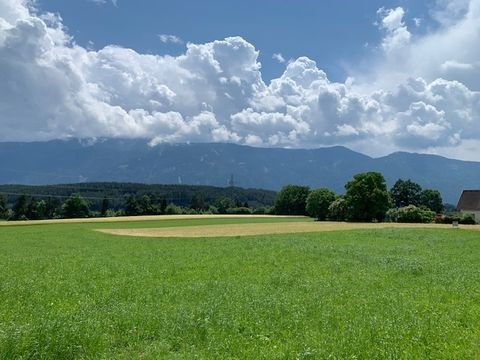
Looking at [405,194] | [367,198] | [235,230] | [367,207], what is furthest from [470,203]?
[235,230]

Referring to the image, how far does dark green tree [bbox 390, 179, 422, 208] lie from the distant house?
950 inches

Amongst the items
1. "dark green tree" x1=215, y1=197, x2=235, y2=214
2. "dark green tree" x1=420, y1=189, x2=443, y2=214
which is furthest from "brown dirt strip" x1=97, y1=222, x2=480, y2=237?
"dark green tree" x1=215, y1=197, x2=235, y2=214

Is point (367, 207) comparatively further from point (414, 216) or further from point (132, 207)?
point (132, 207)

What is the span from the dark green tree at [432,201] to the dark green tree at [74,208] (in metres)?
113

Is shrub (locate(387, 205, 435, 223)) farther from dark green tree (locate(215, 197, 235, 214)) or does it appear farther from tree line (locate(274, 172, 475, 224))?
dark green tree (locate(215, 197, 235, 214))

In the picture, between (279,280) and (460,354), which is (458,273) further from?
(460,354)

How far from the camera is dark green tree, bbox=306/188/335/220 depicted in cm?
12862

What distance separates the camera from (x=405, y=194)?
525 feet

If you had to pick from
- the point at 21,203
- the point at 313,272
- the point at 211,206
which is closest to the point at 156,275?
the point at 313,272

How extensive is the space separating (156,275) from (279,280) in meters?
5.77

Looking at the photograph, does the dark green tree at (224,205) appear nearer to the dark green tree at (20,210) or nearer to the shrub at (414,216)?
the dark green tree at (20,210)

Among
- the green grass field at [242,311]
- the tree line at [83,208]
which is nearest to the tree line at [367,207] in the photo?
the tree line at [83,208]

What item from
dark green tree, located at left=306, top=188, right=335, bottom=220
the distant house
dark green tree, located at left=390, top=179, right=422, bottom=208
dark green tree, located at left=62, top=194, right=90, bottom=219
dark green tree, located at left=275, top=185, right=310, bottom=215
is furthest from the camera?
dark green tree, located at left=275, top=185, right=310, bottom=215

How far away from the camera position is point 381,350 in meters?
9.87
